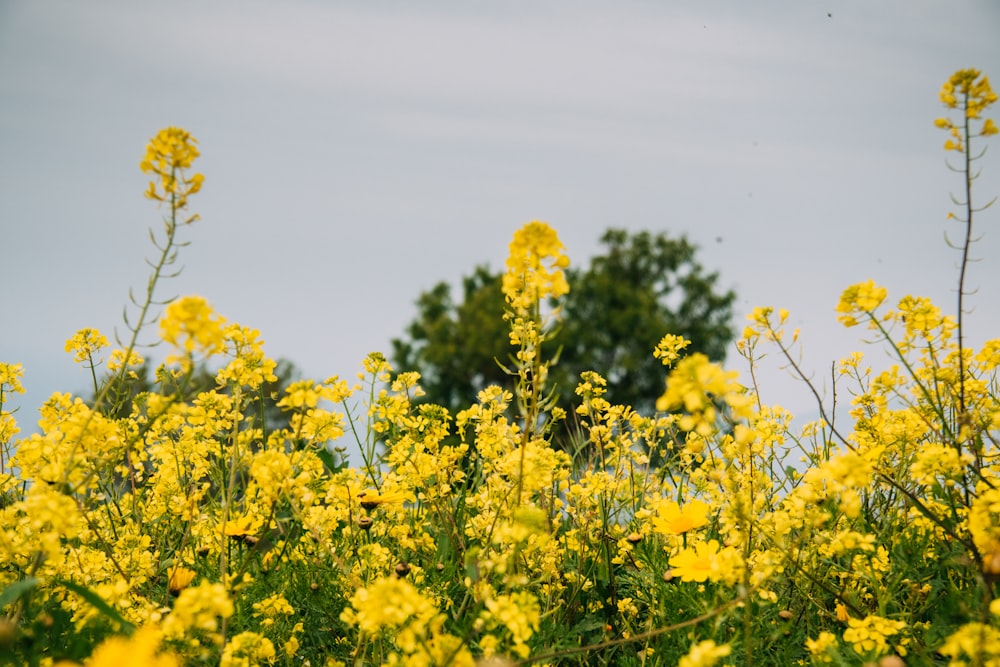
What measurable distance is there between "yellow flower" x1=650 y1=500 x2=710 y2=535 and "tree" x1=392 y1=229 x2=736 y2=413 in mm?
32678

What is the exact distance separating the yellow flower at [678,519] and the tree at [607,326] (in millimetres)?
32678

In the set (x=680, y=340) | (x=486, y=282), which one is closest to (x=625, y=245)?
(x=486, y=282)

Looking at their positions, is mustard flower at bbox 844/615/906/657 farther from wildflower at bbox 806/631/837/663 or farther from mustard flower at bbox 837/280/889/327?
mustard flower at bbox 837/280/889/327

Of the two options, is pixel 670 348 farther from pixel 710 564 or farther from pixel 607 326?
pixel 607 326

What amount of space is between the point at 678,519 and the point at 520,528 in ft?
4.44

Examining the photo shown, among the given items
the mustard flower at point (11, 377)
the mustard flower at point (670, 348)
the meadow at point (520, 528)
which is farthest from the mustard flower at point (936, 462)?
the mustard flower at point (11, 377)

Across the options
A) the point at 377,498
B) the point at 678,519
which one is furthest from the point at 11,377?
the point at 678,519

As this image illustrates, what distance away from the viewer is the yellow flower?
112 inches

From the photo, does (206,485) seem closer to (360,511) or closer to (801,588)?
(360,511)

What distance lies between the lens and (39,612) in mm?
2574

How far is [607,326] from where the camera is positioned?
4019 cm

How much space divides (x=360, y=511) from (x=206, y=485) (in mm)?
800

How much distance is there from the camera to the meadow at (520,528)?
189cm

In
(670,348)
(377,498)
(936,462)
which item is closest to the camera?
Answer: (936,462)
